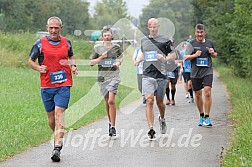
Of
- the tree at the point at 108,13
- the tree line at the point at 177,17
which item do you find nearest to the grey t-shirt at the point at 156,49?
the tree line at the point at 177,17

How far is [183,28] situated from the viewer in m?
105

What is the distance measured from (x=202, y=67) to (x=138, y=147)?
356 cm

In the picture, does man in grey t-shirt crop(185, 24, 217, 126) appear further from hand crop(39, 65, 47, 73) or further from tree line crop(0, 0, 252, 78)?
tree line crop(0, 0, 252, 78)

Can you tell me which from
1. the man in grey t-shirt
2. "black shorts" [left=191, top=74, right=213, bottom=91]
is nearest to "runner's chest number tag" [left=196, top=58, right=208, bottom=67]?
the man in grey t-shirt

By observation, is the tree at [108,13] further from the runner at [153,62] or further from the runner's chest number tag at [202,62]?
the runner at [153,62]

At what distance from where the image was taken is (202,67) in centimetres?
1326

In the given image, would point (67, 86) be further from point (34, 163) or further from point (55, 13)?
point (55, 13)

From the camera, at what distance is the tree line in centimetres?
2314

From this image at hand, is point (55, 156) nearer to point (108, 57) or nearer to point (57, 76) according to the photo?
point (57, 76)

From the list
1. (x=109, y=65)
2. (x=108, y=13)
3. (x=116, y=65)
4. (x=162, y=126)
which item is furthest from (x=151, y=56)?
(x=108, y=13)

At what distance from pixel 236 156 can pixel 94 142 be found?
3157 mm

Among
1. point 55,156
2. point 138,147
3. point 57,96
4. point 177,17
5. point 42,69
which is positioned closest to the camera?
point 55,156

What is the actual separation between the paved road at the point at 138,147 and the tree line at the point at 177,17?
8134 millimetres

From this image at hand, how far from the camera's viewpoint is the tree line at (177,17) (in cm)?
2314
